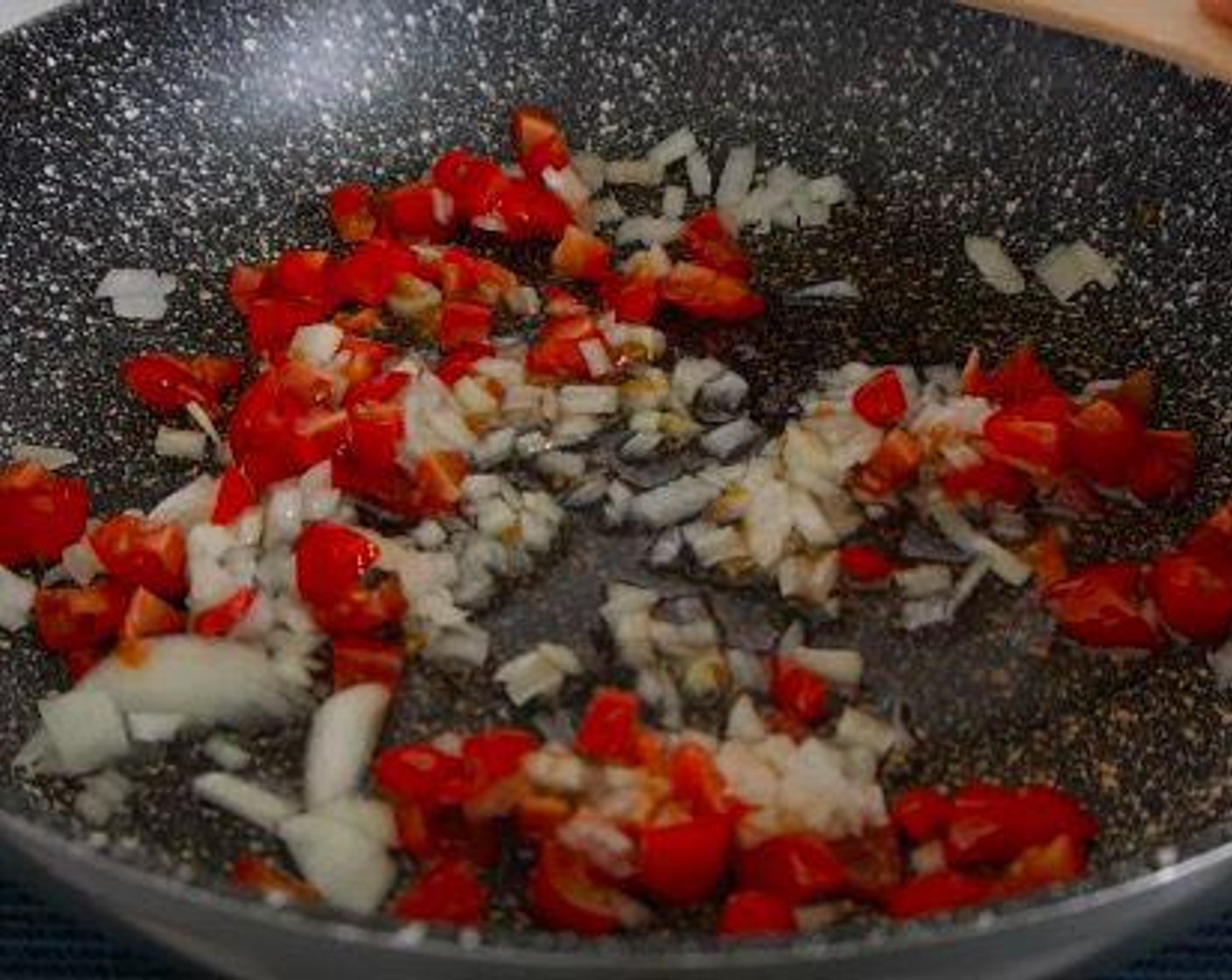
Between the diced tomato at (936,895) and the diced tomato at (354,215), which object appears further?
the diced tomato at (354,215)

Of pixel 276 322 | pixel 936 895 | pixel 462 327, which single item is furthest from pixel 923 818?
pixel 276 322

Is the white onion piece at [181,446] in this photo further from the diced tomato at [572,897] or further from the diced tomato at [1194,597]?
the diced tomato at [1194,597]

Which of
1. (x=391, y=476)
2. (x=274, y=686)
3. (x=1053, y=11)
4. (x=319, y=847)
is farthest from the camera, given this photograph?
(x=1053, y=11)

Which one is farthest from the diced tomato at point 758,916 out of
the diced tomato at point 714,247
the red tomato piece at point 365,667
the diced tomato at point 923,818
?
the diced tomato at point 714,247

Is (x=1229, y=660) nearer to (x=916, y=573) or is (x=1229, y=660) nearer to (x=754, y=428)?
(x=916, y=573)

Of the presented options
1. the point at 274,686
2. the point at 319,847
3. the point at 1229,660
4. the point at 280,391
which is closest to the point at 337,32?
the point at 280,391
